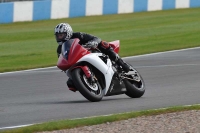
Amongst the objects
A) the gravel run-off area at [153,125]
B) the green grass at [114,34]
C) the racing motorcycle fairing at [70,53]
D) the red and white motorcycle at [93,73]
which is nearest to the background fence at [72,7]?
the green grass at [114,34]

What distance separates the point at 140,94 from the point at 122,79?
39 cm

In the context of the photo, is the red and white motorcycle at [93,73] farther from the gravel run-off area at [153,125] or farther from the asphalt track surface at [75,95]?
the gravel run-off area at [153,125]

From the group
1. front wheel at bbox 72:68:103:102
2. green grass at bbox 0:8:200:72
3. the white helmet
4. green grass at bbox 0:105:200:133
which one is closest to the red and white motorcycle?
front wheel at bbox 72:68:103:102

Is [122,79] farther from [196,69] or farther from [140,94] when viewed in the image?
[196,69]

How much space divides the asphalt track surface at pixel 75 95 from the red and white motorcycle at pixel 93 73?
166 millimetres

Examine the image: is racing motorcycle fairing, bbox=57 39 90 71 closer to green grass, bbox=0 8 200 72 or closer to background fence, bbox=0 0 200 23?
green grass, bbox=0 8 200 72

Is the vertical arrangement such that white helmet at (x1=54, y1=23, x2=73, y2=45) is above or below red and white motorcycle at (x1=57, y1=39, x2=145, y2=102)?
above

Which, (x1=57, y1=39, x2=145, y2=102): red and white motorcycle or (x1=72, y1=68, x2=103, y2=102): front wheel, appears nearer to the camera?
(x1=72, y1=68, x2=103, y2=102): front wheel

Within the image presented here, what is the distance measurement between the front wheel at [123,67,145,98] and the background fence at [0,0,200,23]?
13904mm

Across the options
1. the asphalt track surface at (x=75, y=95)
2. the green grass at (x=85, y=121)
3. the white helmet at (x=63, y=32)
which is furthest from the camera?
the white helmet at (x=63, y=32)

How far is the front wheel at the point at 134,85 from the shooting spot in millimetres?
10750

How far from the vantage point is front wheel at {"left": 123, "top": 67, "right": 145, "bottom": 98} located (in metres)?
10.8

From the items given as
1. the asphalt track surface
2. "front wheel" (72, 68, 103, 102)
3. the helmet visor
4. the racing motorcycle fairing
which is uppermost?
the helmet visor

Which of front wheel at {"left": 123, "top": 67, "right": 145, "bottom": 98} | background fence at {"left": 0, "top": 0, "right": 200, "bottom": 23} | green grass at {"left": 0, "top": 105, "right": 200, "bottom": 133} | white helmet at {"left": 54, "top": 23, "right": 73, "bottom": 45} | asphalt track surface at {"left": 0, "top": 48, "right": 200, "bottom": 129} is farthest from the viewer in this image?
background fence at {"left": 0, "top": 0, "right": 200, "bottom": 23}
